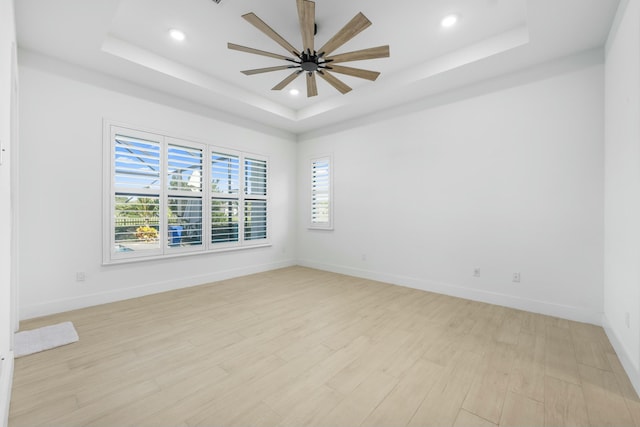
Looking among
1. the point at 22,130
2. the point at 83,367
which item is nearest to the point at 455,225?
the point at 83,367

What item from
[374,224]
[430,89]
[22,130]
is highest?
[430,89]

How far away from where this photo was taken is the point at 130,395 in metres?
1.79

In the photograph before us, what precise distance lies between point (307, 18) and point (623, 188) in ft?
9.41

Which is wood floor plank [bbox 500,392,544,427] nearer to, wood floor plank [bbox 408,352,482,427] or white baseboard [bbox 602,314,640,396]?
wood floor plank [bbox 408,352,482,427]

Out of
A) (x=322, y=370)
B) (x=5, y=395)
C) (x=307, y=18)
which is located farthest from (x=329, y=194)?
(x=5, y=395)

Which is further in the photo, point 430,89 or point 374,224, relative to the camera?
point 374,224

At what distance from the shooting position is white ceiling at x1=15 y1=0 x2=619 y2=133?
2602 mm

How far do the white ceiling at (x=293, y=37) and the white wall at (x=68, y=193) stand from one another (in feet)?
→ 1.23

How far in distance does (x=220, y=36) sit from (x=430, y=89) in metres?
2.80

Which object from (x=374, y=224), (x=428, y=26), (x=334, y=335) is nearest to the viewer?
(x=334, y=335)

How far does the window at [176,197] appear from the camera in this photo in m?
3.68

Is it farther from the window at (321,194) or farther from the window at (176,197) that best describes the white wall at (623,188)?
the window at (176,197)

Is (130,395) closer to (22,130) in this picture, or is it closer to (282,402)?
(282,402)

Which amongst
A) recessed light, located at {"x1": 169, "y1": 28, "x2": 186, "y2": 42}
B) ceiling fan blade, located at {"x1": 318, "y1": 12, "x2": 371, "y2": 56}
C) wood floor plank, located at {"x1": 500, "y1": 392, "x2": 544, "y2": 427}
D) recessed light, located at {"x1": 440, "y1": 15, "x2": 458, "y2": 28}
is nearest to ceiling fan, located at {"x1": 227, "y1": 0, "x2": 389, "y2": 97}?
ceiling fan blade, located at {"x1": 318, "y1": 12, "x2": 371, "y2": 56}
